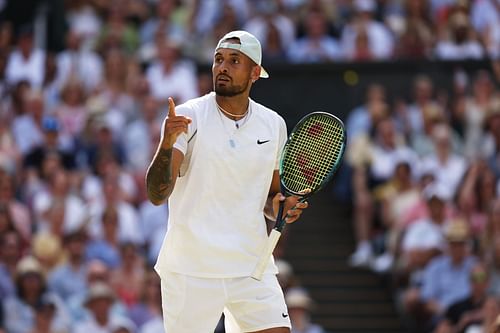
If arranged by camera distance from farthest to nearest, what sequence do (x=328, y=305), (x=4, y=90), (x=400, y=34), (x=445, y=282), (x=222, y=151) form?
(x=400, y=34), (x=4, y=90), (x=328, y=305), (x=445, y=282), (x=222, y=151)

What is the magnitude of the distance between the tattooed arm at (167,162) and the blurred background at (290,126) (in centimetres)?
452

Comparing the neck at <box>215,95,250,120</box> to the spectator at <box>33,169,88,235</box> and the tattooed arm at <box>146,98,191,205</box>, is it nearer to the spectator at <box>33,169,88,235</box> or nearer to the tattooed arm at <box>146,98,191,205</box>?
the tattooed arm at <box>146,98,191,205</box>

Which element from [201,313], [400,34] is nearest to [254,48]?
[201,313]

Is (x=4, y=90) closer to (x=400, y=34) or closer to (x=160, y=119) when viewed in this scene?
(x=160, y=119)

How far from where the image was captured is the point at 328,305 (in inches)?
542

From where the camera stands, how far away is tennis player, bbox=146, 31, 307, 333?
7152 millimetres

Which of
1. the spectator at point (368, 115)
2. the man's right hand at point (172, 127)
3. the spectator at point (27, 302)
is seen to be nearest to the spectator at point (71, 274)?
the spectator at point (27, 302)

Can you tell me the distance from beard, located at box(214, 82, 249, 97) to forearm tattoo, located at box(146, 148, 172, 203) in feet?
1.98

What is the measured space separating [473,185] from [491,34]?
3662 mm

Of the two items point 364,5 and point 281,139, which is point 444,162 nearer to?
point 364,5

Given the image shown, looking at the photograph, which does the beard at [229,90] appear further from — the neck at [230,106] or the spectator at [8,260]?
the spectator at [8,260]

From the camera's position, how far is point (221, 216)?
7.18 m

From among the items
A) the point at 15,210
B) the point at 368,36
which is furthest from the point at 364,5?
the point at 15,210

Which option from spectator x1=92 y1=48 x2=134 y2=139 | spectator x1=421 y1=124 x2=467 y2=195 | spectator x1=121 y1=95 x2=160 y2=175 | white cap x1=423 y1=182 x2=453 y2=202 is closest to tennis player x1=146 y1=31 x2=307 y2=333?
white cap x1=423 y1=182 x2=453 y2=202
